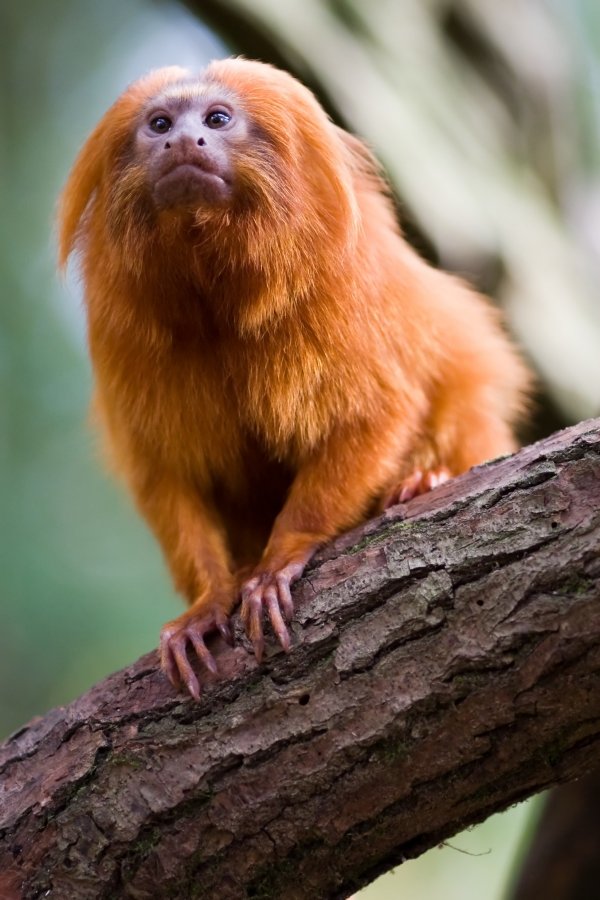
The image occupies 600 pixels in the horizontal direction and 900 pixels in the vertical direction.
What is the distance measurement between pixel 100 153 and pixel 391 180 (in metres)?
1.60

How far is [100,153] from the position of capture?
3.35 m

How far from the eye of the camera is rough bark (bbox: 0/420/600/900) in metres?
2.21

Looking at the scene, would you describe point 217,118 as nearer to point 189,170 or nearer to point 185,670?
point 189,170

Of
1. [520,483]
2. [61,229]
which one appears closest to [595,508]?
[520,483]

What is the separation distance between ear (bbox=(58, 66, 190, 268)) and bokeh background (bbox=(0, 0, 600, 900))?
0.19 metres

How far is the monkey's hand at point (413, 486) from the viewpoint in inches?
129

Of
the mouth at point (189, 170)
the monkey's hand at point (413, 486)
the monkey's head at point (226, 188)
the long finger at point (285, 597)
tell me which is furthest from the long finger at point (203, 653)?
the mouth at point (189, 170)

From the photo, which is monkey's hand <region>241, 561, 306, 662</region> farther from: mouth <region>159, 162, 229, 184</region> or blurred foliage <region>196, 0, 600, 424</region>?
blurred foliage <region>196, 0, 600, 424</region>

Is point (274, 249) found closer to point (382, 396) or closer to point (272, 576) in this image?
point (382, 396)

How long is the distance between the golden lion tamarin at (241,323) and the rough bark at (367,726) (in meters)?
0.36

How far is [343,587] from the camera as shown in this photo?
8.48 ft

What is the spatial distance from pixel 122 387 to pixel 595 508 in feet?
5.45

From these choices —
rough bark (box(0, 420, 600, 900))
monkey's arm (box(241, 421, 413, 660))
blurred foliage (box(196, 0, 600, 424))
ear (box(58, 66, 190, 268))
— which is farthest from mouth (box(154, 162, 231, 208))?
blurred foliage (box(196, 0, 600, 424))

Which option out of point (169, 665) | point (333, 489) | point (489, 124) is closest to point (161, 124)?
point (333, 489)
